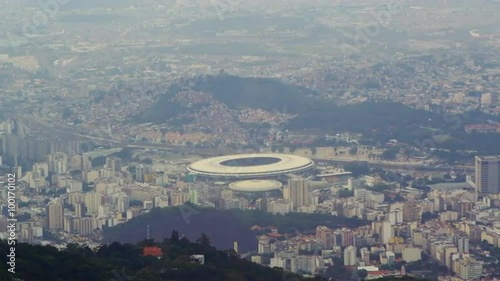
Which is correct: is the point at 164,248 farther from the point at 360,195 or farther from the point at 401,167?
the point at 401,167

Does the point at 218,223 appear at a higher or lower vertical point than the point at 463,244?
higher

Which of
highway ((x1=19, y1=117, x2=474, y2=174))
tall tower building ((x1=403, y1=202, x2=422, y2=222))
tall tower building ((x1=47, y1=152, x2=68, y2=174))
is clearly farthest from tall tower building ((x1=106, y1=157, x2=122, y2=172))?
tall tower building ((x1=403, y1=202, x2=422, y2=222))

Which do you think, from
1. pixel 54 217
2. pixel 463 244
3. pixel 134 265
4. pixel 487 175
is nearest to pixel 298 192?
pixel 487 175

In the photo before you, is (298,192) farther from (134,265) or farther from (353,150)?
(134,265)

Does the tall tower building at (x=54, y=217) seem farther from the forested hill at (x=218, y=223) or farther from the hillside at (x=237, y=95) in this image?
the hillside at (x=237, y=95)

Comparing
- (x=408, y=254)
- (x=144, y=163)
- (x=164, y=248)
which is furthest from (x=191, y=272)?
(x=144, y=163)

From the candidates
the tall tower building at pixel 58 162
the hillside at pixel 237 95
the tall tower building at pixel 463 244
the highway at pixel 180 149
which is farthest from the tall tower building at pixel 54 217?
the hillside at pixel 237 95
